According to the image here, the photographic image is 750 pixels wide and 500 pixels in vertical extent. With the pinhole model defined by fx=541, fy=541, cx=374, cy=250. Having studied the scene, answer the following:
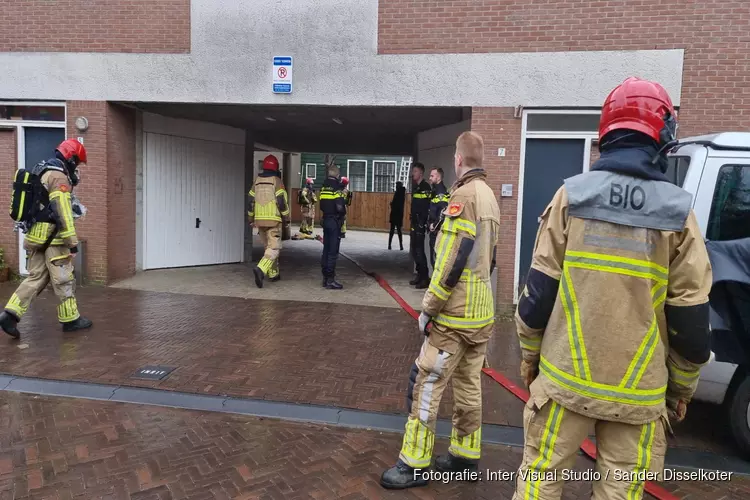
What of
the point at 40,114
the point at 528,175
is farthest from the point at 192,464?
the point at 40,114

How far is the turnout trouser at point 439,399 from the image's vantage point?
3.21 meters

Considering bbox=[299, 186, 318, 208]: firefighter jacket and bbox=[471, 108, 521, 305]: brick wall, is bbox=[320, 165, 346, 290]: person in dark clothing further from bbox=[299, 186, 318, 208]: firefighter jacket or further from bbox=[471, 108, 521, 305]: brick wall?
bbox=[299, 186, 318, 208]: firefighter jacket

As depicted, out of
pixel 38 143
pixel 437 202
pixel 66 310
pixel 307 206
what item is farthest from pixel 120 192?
pixel 307 206

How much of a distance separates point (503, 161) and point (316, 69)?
3085mm

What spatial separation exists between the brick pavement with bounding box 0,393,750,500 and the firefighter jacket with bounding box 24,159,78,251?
6.98 feet

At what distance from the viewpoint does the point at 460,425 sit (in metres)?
3.40

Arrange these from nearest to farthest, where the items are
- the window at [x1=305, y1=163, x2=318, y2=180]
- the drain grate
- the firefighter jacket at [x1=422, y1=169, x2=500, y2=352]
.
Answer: the firefighter jacket at [x1=422, y1=169, x2=500, y2=352]
the drain grate
the window at [x1=305, y1=163, x2=318, y2=180]

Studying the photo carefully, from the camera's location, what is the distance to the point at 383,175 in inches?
1130

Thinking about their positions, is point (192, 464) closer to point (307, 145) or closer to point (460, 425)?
point (460, 425)

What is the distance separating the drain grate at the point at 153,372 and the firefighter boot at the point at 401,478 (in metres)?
2.62

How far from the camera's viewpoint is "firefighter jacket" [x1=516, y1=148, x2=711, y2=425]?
202 centimetres

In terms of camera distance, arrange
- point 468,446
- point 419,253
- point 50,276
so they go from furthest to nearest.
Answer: point 419,253
point 50,276
point 468,446

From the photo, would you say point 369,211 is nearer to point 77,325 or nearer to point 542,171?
point 542,171

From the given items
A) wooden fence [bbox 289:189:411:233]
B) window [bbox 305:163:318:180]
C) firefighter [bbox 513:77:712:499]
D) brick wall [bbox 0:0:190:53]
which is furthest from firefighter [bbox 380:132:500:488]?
window [bbox 305:163:318:180]
